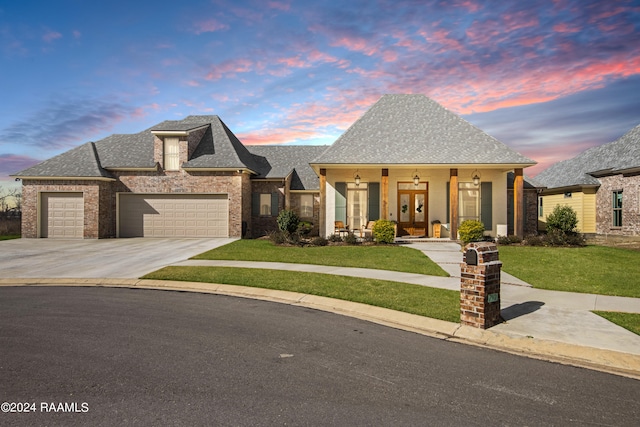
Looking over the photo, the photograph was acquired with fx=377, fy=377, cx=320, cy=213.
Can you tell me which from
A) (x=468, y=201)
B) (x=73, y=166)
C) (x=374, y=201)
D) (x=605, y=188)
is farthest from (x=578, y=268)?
(x=73, y=166)

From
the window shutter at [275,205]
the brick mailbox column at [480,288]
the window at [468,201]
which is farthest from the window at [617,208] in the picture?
the brick mailbox column at [480,288]

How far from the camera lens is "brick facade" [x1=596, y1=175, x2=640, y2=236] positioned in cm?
2272

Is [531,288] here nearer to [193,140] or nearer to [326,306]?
[326,306]

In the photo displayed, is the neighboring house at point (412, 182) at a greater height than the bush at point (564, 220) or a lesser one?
greater

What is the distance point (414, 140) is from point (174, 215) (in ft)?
47.7

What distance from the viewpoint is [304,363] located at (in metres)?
4.82

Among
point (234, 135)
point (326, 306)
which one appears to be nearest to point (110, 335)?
point (326, 306)

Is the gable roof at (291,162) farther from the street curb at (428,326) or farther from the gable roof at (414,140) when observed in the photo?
the street curb at (428,326)

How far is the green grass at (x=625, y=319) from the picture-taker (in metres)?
6.13

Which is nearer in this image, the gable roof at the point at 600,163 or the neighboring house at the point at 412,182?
the neighboring house at the point at 412,182

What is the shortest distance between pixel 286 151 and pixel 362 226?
34.4 ft

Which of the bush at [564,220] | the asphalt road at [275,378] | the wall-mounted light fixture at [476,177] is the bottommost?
the asphalt road at [275,378]

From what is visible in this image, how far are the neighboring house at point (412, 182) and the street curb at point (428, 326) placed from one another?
38.3 ft

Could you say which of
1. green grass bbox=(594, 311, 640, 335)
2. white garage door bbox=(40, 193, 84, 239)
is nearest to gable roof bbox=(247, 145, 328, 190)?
white garage door bbox=(40, 193, 84, 239)
